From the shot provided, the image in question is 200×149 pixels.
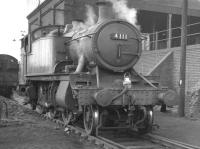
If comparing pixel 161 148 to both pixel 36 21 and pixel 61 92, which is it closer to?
pixel 61 92

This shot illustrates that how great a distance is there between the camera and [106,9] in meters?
9.26

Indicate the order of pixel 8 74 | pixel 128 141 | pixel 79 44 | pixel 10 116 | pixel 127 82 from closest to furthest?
1. pixel 128 141
2. pixel 127 82
3. pixel 79 44
4. pixel 10 116
5. pixel 8 74

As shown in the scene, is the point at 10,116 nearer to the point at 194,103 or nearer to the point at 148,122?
the point at 148,122

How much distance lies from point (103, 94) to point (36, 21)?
86.5 ft

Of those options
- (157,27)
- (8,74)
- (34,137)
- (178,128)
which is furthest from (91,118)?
(157,27)

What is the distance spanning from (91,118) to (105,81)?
1027 millimetres

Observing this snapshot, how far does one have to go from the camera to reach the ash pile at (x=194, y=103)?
1238 centimetres

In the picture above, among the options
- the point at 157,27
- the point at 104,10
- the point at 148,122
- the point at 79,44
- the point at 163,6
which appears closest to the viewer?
the point at 148,122

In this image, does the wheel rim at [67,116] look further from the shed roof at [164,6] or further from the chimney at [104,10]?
the shed roof at [164,6]

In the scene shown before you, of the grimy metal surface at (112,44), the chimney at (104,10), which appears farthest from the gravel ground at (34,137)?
the chimney at (104,10)

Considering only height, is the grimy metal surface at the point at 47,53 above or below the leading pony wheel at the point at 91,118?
above

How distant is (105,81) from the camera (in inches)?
357

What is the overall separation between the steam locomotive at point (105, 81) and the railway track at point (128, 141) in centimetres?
24

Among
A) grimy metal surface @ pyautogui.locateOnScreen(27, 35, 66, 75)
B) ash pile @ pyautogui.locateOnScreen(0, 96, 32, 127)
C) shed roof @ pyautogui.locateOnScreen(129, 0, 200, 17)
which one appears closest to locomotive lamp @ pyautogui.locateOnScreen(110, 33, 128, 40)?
grimy metal surface @ pyautogui.locateOnScreen(27, 35, 66, 75)
